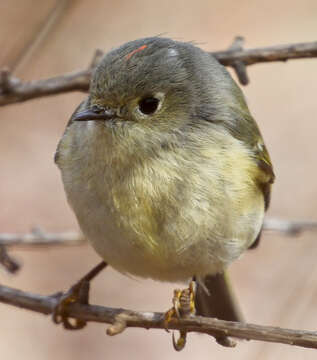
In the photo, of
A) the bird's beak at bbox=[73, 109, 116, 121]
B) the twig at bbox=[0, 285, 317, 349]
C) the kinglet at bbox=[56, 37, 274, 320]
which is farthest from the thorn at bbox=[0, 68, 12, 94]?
the twig at bbox=[0, 285, 317, 349]

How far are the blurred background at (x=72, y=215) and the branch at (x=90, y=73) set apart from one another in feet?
2.61

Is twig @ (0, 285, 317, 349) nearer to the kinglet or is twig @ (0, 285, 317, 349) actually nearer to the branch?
the kinglet

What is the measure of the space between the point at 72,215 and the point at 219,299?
1360mm

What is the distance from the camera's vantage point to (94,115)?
6.90 ft

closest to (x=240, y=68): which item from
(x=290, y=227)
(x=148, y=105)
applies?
(x=148, y=105)

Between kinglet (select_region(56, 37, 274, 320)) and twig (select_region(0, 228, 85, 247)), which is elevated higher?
kinglet (select_region(56, 37, 274, 320))

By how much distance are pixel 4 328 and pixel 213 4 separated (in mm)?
2481

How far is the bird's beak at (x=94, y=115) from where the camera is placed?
2.09 meters

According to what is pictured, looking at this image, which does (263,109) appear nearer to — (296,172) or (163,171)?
(296,172)

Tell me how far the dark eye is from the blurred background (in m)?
1.20

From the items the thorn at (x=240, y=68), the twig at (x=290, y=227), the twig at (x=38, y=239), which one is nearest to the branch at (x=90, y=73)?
the thorn at (x=240, y=68)

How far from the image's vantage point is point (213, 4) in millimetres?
4902

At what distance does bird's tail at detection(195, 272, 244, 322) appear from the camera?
3043 mm

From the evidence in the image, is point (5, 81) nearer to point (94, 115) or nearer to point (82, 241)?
point (94, 115)
